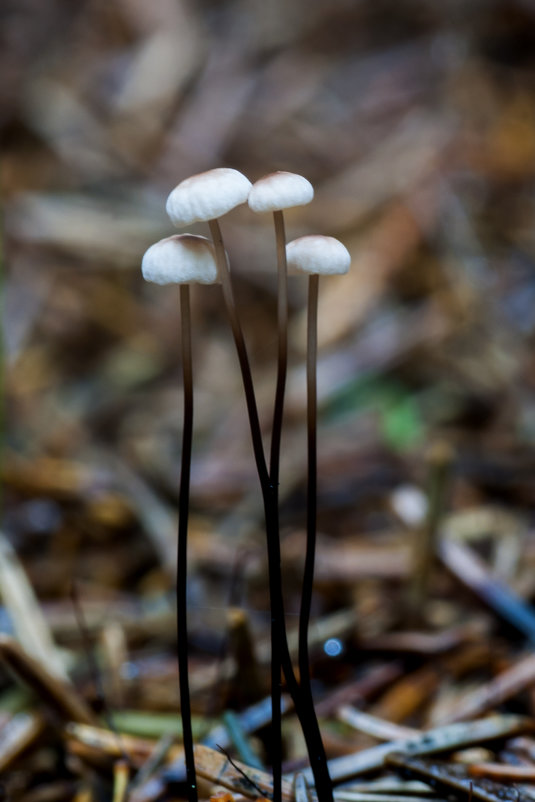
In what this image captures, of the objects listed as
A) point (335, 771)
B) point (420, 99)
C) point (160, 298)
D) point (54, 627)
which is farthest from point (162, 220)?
point (335, 771)

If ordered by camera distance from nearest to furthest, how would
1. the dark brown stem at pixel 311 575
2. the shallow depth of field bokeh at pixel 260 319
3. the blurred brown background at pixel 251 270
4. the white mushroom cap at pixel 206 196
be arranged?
the white mushroom cap at pixel 206 196 → the dark brown stem at pixel 311 575 → the shallow depth of field bokeh at pixel 260 319 → the blurred brown background at pixel 251 270

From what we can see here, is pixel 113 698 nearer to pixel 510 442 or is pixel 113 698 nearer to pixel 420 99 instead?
pixel 510 442

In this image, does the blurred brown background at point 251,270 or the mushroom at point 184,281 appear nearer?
the mushroom at point 184,281

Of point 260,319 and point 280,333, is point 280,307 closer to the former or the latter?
point 280,333

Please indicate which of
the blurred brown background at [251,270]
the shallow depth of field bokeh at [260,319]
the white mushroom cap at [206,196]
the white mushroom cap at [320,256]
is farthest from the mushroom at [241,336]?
the blurred brown background at [251,270]

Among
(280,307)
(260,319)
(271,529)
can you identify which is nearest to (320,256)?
(280,307)

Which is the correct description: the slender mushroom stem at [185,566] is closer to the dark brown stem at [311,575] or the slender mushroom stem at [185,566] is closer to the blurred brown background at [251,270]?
the dark brown stem at [311,575]

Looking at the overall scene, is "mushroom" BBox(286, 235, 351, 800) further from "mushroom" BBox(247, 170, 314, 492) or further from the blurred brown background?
the blurred brown background
